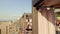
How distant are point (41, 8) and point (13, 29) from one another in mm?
1997

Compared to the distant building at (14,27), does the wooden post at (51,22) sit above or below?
above

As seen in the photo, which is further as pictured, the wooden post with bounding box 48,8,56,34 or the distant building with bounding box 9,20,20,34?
the distant building with bounding box 9,20,20,34

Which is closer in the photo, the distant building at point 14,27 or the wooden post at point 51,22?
the wooden post at point 51,22

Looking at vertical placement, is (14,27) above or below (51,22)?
below

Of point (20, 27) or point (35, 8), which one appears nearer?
point (35, 8)

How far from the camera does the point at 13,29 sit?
2.74 m

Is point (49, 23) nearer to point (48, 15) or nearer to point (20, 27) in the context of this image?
point (48, 15)

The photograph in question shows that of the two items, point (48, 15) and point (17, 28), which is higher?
point (48, 15)

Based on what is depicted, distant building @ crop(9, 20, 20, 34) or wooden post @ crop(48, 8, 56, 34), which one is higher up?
wooden post @ crop(48, 8, 56, 34)

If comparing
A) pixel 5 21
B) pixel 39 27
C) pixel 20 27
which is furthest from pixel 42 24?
pixel 5 21

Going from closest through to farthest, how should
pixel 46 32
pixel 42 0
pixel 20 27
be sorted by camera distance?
pixel 42 0 < pixel 46 32 < pixel 20 27

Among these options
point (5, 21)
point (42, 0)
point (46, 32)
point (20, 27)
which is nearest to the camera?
point (42, 0)

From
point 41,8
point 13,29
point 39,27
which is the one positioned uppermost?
point 41,8

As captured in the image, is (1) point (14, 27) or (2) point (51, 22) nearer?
(2) point (51, 22)
